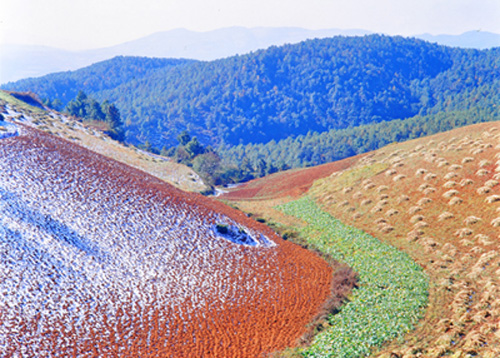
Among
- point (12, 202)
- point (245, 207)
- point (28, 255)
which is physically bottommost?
point (245, 207)

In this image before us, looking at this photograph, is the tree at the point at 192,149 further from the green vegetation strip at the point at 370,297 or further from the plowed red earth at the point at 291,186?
the green vegetation strip at the point at 370,297

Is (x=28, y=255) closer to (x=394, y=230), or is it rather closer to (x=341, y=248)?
(x=341, y=248)

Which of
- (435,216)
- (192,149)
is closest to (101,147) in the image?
(192,149)

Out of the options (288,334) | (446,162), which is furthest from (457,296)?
(446,162)

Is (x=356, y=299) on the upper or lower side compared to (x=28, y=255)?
lower

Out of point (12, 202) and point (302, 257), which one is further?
point (302, 257)

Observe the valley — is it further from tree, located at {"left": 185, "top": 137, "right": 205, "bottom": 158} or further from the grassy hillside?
tree, located at {"left": 185, "top": 137, "right": 205, "bottom": 158}

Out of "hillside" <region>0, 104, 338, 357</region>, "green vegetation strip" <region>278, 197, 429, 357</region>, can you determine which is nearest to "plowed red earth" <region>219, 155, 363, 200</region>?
"hillside" <region>0, 104, 338, 357</region>
